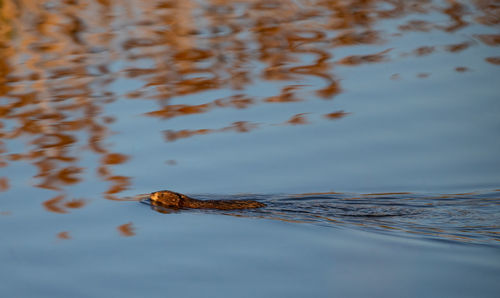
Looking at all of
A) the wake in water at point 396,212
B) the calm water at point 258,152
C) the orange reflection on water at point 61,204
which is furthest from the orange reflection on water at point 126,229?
the orange reflection on water at point 61,204

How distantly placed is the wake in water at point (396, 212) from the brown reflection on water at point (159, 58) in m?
1.56

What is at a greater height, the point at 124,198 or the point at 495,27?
the point at 495,27

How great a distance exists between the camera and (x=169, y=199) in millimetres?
7602

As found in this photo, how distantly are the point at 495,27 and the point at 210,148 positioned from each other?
6.02 meters

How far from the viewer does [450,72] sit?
10.8 meters

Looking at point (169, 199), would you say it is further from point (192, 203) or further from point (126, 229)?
point (126, 229)

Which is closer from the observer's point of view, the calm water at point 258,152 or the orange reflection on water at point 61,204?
the calm water at point 258,152

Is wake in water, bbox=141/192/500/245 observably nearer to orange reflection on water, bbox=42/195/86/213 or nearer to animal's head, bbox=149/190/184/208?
animal's head, bbox=149/190/184/208

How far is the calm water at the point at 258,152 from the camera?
21.2ft

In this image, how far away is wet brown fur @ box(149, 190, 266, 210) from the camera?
24.7ft

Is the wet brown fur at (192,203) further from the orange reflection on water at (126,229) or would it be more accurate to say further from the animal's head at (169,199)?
the orange reflection on water at (126,229)

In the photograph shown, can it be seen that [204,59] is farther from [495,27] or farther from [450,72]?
[495,27]

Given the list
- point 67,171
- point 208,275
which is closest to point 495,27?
point 67,171

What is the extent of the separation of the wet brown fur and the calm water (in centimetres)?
9
